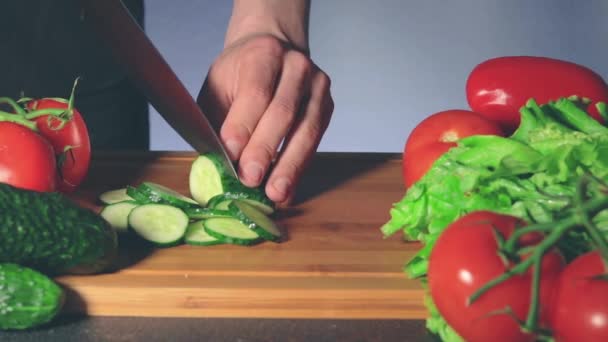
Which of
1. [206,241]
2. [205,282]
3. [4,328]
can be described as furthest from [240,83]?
[4,328]

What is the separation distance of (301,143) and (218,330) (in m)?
0.57

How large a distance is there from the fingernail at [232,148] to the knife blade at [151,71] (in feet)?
0.07

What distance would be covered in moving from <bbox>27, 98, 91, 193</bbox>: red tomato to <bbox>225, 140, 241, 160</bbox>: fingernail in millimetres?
255

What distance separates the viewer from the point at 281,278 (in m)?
1.35

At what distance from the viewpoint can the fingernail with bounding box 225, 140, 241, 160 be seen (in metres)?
1.70

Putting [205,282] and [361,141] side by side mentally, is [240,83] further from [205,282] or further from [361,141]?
[361,141]

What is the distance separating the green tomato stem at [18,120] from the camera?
1603 mm

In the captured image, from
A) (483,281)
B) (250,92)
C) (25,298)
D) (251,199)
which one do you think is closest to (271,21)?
(250,92)

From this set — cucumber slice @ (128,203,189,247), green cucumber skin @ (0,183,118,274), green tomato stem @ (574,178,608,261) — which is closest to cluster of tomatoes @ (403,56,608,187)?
cucumber slice @ (128,203,189,247)

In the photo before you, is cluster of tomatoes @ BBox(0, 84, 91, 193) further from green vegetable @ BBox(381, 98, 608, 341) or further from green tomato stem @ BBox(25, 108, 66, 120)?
green vegetable @ BBox(381, 98, 608, 341)

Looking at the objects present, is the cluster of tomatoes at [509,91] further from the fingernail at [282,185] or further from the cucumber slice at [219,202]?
the cucumber slice at [219,202]

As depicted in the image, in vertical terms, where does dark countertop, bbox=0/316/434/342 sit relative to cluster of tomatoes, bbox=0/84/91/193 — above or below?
below

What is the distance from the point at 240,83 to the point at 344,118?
218 centimetres

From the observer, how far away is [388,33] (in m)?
3.85
